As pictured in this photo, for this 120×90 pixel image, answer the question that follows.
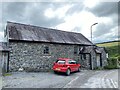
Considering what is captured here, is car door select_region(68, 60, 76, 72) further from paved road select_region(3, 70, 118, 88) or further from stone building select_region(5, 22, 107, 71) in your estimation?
stone building select_region(5, 22, 107, 71)

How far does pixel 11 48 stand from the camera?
1717 cm

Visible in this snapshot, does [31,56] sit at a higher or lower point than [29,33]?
lower

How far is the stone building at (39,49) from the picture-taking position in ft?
57.6

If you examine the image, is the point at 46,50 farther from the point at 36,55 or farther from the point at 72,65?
the point at 72,65

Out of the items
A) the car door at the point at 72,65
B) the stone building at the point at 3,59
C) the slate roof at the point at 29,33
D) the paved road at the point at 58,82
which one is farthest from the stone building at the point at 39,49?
the paved road at the point at 58,82

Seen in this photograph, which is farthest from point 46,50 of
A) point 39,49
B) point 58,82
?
point 58,82

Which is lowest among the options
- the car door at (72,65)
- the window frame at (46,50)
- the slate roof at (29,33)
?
the car door at (72,65)

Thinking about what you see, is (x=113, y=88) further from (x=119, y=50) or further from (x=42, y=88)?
(x=119, y=50)

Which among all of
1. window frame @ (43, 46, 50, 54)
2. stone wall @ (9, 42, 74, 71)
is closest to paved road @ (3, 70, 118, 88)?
stone wall @ (9, 42, 74, 71)

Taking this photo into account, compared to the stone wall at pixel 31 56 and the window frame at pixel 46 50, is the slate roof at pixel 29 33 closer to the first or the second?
the stone wall at pixel 31 56

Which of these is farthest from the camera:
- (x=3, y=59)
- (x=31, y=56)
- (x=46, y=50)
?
(x=46, y=50)

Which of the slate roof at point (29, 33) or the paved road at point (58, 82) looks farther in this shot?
the slate roof at point (29, 33)

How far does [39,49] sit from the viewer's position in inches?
755

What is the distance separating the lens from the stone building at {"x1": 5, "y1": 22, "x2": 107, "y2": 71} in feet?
57.6
